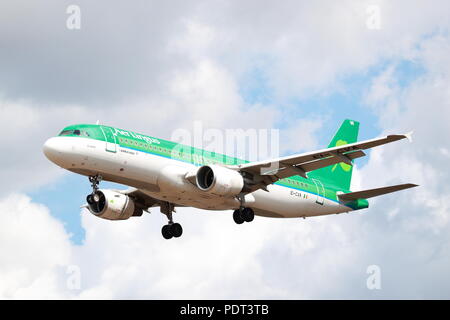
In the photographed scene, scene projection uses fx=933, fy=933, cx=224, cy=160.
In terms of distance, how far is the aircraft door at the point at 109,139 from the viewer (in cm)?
4884

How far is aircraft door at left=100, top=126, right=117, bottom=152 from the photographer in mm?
48844

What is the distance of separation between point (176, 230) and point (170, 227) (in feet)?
1.38

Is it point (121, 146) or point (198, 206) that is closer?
point (121, 146)

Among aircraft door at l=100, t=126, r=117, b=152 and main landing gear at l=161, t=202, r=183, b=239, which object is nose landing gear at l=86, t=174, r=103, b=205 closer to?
aircraft door at l=100, t=126, r=117, b=152

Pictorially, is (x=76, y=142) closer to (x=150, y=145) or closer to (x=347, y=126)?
(x=150, y=145)

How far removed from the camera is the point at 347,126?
67000 mm

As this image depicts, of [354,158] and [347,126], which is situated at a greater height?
[347,126]

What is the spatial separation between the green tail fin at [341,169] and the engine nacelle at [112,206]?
12232mm

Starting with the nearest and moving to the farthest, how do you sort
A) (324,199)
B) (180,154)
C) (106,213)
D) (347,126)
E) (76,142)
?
(76,142) < (180,154) < (106,213) < (324,199) < (347,126)

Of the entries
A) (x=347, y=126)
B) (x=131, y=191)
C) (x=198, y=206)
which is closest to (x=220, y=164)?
(x=198, y=206)

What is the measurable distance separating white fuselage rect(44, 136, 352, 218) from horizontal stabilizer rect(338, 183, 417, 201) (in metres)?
5.47

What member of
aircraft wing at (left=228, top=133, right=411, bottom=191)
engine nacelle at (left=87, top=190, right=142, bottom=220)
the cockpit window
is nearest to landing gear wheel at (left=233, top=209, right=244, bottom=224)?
aircraft wing at (left=228, top=133, right=411, bottom=191)

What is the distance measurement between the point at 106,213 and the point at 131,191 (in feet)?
8.15

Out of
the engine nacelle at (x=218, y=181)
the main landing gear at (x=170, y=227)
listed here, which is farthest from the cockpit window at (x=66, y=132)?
the main landing gear at (x=170, y=227)
